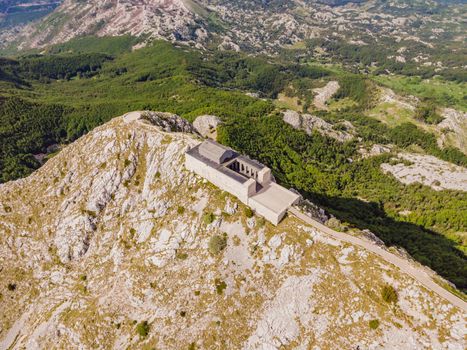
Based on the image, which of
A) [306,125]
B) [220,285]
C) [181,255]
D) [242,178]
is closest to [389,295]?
[220,285]

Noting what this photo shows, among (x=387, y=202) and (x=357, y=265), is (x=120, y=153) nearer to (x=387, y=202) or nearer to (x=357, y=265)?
(x=357, y=265)

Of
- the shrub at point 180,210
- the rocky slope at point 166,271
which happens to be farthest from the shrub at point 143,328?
the shrub at point 180,210

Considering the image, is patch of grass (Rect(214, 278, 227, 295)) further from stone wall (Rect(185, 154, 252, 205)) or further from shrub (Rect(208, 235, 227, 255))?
stone wall (Rect(185, 154, 252, 205))

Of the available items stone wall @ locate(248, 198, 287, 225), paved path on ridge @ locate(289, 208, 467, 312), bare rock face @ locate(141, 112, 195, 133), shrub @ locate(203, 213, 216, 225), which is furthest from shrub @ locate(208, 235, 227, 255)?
bare rock face @ locate(141, 112, 195, 133)

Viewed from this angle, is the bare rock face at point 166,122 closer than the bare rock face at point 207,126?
Yes

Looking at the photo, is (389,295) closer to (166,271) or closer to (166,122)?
(166,271)

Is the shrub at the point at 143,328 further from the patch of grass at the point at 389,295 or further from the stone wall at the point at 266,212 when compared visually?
the patch of grass at the point at 389,295
